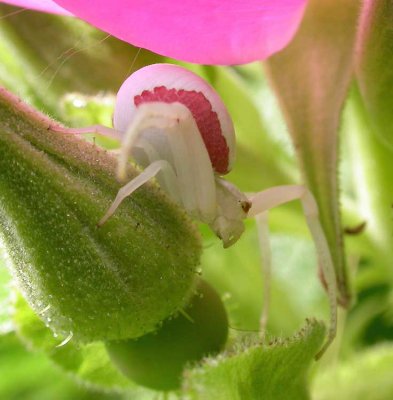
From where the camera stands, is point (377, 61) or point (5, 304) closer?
point (377, 61)

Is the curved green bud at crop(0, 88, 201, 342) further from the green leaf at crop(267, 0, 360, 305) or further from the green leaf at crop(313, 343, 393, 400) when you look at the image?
the green leaf at crop(313, 343, 393, 400)

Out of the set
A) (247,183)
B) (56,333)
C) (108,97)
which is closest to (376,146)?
(247,183)

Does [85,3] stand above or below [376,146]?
above

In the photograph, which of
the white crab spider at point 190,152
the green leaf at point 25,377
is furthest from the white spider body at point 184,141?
the green leaf at point 25,377

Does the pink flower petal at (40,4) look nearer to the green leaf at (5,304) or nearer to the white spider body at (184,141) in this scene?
the white spider body at (184,141)

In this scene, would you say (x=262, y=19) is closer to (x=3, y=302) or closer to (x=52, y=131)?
(x=52, y=131)

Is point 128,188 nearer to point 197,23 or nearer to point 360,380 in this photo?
point 197,23

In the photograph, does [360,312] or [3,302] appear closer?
[3,302]

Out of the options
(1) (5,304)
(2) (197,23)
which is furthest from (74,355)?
(2) (197,23)
